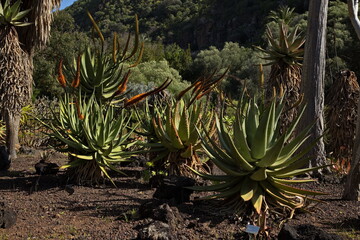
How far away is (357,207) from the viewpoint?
16.0ft

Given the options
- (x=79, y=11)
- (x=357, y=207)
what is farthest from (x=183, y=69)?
(x=79, y=11)

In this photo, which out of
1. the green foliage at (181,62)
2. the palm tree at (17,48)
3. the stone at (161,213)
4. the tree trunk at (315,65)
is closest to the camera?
the stone at (161,213)

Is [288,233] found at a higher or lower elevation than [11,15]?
lower

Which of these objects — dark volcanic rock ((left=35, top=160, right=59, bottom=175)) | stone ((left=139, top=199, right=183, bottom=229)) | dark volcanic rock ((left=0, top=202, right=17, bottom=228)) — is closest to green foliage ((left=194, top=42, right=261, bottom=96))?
dark volcanic rock ((left=35, top=160, right=59, bottom=175))

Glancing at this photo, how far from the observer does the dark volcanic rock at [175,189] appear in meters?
4.86

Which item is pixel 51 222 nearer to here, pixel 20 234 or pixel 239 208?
pixel 20 234

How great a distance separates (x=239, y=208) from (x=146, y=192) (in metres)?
1.77

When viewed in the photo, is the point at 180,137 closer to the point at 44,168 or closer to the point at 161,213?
the point at 161,213

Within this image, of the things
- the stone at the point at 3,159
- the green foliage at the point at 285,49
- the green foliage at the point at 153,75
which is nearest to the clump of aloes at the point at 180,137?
the green foliage at the point at 285,49

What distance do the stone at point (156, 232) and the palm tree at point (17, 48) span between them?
231 inches

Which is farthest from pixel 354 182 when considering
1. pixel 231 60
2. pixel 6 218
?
pixel 231 60

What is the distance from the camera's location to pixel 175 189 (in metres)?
4.87

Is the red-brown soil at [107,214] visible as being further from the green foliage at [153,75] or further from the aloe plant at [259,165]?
the green foliage at [153,75]

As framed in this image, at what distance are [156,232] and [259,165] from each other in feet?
4.17
